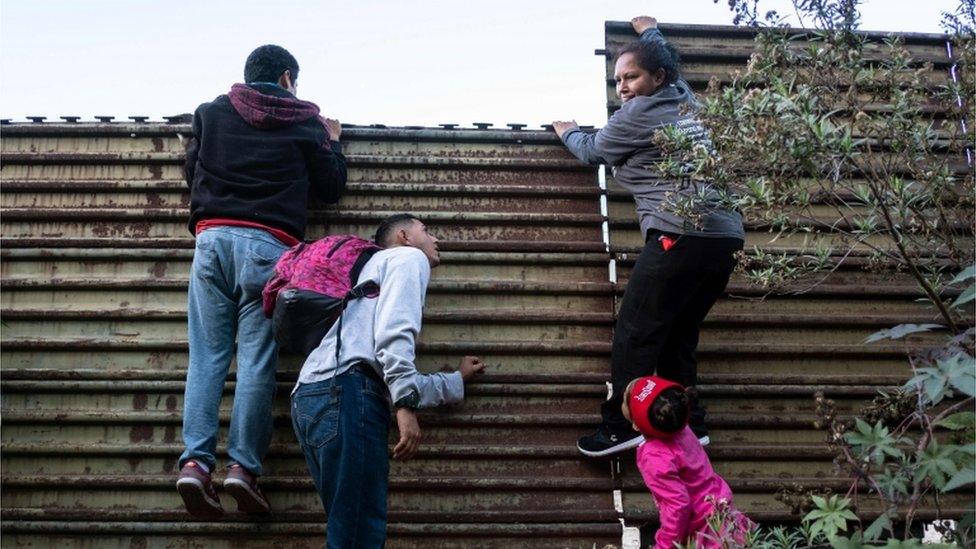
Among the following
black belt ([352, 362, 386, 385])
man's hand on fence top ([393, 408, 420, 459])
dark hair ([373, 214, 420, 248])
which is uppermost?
dark hair ([373, 214, 420, 248])

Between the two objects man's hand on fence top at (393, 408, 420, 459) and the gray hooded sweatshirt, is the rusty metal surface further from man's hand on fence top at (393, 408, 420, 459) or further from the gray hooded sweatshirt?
man's hand on fence top at (393, 408, 420, 459)

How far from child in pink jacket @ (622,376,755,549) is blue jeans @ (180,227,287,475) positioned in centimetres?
178

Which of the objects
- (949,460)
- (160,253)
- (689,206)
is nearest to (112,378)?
(160,253)

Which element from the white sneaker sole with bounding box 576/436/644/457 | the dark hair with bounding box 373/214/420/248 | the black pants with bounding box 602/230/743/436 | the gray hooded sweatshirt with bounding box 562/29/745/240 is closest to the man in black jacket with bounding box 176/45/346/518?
the dark hair with bounding box 373/214/420/248

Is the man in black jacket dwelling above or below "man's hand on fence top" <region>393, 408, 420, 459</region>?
above

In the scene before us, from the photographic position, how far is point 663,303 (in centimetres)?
491

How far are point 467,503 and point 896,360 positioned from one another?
7.96ft

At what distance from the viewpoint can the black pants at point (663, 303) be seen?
4879mm

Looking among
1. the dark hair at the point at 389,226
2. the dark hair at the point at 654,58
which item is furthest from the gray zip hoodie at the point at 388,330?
the dark hair at the point at 654,58

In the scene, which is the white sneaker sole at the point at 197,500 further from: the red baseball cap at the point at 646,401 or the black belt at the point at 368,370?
the red baseball cap at the point at 646,401

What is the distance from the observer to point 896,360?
5.43 metres

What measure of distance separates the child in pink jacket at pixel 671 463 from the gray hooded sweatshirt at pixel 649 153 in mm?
817

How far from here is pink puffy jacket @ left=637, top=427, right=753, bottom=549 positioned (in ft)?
14.5

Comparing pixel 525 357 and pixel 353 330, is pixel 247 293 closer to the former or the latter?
pixel 353 330
